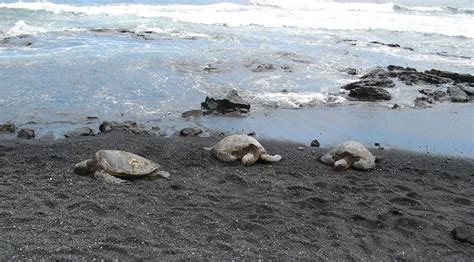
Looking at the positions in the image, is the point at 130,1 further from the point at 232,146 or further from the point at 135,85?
the point at 232,146

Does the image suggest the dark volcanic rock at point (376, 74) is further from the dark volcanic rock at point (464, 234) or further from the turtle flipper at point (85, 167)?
the turtle flipper at point (85, 167)

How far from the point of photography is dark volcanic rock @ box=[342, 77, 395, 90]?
11.8 m

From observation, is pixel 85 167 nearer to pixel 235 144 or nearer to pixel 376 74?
pixel 235 144

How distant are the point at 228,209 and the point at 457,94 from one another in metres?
8.02

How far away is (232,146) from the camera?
733cm

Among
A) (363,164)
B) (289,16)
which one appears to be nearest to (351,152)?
(363,164)

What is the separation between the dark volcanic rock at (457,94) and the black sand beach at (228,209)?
12.8 ft

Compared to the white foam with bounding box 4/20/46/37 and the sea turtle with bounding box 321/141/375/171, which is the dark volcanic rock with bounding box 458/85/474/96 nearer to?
the sea turtle with bounding box 321/141/375/171

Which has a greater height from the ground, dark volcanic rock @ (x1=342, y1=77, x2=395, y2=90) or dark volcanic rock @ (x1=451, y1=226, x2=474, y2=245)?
dark volcanic rock @ (x1=342, y1=77, x2=395, y2=90)

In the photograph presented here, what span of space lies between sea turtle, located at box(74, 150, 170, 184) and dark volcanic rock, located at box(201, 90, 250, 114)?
Answer: 334cm

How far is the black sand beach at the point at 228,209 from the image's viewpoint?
477 centimetres

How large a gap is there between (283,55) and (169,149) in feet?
28.7

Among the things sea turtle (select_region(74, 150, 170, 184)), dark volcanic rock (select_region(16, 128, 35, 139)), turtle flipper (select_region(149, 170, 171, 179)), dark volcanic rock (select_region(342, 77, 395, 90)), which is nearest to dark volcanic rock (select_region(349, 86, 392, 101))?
dark volcanic rock (select_region(342, 77, 395, 90))

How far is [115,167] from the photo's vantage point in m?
6.37
